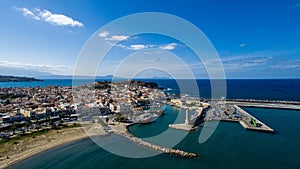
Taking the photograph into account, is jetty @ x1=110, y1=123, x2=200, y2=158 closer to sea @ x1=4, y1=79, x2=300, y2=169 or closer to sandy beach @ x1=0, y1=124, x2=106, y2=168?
sea @ x1=4, y1=79, x2=300, y2=169

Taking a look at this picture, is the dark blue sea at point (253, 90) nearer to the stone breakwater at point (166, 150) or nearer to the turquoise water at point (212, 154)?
the turquoise water at point (212, 154)

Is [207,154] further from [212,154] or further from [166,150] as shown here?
[166,150]

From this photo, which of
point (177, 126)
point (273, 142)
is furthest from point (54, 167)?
point (273, 142)

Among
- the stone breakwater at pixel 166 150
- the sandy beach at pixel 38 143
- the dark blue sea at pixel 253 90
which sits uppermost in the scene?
the dark blue sea at pixel 253 90

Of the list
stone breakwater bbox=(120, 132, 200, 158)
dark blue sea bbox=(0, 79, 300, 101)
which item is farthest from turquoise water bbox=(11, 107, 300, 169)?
dark blue sea bbox=(0, 79, 300, 101)

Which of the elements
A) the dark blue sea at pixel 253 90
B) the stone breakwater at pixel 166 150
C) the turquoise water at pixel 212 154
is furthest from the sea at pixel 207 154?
the dark blue sea at pixel 253 90

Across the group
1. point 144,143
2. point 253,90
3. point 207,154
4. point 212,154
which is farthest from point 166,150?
point 253,90
